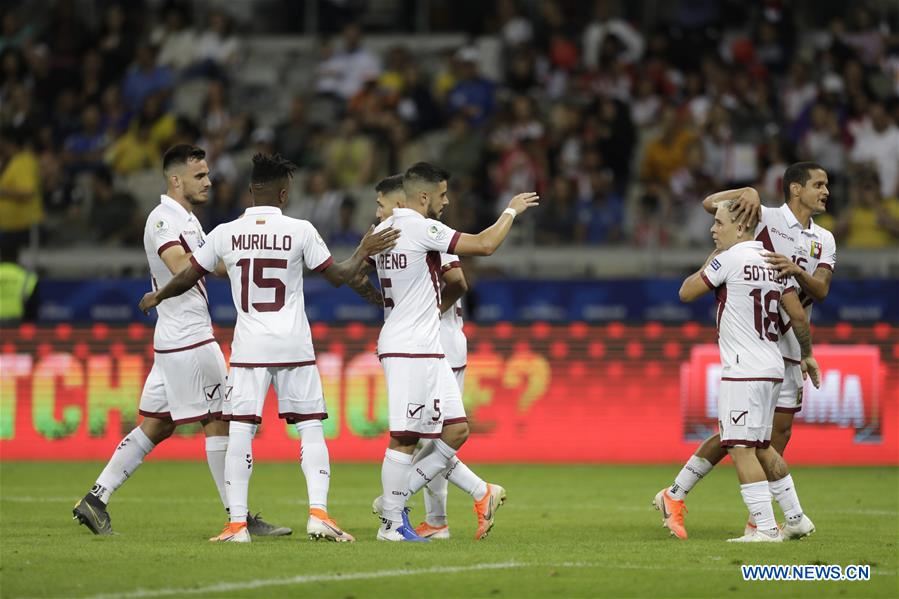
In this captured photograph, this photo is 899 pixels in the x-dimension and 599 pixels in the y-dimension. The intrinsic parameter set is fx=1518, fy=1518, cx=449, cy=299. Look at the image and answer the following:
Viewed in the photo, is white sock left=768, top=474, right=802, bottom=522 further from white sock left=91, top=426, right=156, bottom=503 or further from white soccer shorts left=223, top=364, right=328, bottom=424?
white sock left=91, top=426, right=156, bottom=503

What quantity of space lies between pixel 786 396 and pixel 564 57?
12.3m

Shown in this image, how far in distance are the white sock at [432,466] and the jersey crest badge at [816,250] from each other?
296cm

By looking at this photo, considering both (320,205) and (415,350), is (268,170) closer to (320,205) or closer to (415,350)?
(415,350)

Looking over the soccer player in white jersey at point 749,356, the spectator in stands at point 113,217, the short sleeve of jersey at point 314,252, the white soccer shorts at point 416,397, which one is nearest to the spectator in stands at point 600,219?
the spectator in stands at point 113,217

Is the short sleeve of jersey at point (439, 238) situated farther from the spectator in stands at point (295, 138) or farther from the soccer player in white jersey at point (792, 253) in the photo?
the spectator in stands at point (295, 138)

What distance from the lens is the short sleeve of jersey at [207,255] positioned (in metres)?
9.76

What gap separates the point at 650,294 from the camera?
1742 cm

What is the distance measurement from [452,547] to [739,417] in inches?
82.5

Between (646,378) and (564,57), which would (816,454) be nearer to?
(646,378)

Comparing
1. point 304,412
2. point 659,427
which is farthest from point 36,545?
point 659,427

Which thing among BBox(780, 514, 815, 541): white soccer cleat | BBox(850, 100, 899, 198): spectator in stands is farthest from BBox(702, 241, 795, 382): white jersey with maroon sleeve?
BBox(850, 100, 899, 198): spectator in stands

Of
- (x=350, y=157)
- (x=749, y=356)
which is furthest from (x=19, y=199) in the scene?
(x=749, y=356)

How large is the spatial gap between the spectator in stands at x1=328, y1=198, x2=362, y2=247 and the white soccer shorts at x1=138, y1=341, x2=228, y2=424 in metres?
7.56

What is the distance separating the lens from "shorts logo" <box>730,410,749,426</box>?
9992 mm
